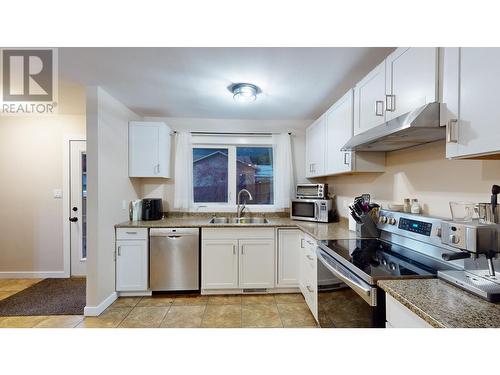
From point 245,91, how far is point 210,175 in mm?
1508

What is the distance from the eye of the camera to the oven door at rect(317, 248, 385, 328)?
1085 mm

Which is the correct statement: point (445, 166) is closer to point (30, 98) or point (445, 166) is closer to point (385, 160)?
point (385, 160)

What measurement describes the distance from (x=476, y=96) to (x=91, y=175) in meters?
2.89

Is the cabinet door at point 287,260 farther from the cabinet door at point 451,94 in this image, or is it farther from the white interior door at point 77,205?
the white interior door at point 77,205

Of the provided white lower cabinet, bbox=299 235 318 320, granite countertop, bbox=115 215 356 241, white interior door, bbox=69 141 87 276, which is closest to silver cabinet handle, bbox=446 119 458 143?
granite countertop, bbox=115 215 356 241

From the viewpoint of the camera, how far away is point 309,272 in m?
2.23

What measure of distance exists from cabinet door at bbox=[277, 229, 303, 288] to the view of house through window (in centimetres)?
82

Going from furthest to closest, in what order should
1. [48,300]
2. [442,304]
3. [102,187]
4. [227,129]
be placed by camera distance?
[227,129], [48,300], [102,187], [442,304]

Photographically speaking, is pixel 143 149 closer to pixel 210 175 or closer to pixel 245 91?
pixel 210 175

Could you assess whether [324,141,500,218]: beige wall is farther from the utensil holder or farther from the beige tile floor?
the beige tile floor

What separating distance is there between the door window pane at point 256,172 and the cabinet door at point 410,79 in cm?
203

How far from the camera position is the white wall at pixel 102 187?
2254mm

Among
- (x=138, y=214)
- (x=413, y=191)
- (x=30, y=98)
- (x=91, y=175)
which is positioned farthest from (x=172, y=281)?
(x=413, y=191)

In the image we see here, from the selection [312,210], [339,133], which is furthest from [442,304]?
[312,210]
